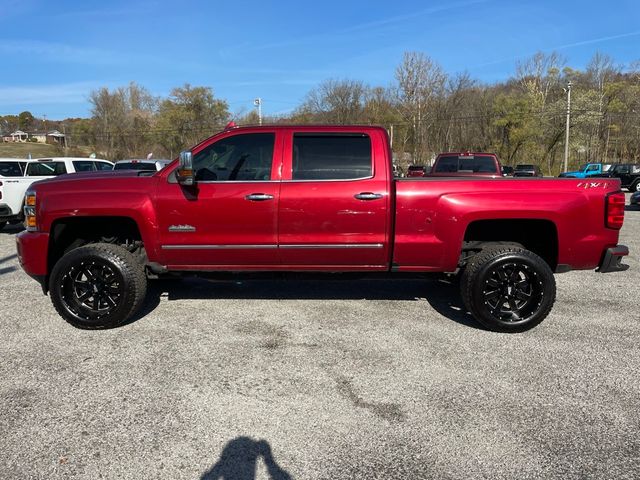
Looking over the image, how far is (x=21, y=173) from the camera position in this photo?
11.6 metres

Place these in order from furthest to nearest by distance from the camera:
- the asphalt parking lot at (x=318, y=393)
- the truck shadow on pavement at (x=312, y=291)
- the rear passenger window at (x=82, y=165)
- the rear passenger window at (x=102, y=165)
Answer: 1. the rear passenger window at (x=102, y=165)
2. the rear passenger window at (x=82, y=165)
3. the truck shadow on pavement at (x=312, y=291)
4. the asphalt parking lot at (x=318, y=393)

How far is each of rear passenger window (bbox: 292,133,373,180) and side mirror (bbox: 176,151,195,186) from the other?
3.12 feet

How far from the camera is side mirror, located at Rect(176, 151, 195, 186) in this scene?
13.3 feet

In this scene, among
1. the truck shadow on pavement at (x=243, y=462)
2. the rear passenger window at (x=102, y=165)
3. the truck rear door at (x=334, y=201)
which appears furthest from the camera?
the rear passenger window at (x=102, y=165)

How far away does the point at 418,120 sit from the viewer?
4956cm

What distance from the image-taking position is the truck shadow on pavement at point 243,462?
2412mm

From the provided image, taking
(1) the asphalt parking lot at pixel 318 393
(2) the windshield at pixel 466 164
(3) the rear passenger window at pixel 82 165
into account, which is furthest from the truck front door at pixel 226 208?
(3) the rear passenger window at pixel 82 165

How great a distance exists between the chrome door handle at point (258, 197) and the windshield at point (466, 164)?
26.8 ft

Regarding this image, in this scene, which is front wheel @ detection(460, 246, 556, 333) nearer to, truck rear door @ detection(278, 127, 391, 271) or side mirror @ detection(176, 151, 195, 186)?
truck rear door @ detection(278, 127, 391, 271)

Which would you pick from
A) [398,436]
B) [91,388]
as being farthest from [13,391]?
[398,436]

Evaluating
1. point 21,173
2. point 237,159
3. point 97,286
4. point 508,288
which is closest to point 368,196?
point 237,159

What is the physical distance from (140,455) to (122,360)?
4.51ft

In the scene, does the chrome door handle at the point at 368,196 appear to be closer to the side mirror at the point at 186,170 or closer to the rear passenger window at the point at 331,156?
the rear passenger window at the point at 331,156

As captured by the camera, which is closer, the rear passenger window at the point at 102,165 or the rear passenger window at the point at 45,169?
the rear passenger window at the point at 45,169
